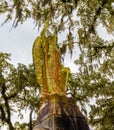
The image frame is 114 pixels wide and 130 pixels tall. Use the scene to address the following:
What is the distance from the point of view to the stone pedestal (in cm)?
378

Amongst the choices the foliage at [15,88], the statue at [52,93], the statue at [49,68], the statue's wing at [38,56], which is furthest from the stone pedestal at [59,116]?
the foliage at [15,88]

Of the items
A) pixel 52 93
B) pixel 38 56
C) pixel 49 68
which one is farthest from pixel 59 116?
pixel 38 56

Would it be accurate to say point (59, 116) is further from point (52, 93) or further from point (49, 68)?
point (49, 68)

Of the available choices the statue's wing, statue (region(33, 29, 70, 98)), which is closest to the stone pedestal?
statue (region(33, 29, 70, 98))

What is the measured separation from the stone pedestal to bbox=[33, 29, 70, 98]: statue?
0.15 meters

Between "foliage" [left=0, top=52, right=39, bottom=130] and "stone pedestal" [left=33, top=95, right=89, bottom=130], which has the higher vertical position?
"foliage" [left=0, top=52, right=39, bottom=130]

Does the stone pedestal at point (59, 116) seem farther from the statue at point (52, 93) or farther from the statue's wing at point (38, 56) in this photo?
the statue's wing at point (38, 56)

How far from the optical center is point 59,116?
3.84 meters

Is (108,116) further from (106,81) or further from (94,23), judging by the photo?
(94,23)

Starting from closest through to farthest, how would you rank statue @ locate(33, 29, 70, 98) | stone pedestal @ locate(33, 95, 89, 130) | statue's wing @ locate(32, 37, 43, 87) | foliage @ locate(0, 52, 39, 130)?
stone pedestal @ locate(33, 95, 89, 130)
statue @ locate(33, 29, 70, 98)
statue's wing @ locate(32, 37, 43, 87)
foliage @ locate(0, 52, 39, 130)

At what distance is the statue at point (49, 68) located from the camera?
4266mm

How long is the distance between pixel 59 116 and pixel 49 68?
29.2 inches

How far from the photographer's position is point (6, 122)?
1466cm

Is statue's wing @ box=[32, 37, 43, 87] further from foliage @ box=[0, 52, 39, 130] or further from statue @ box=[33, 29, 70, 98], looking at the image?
foliage @ box=[0, 52, 39, 130]
